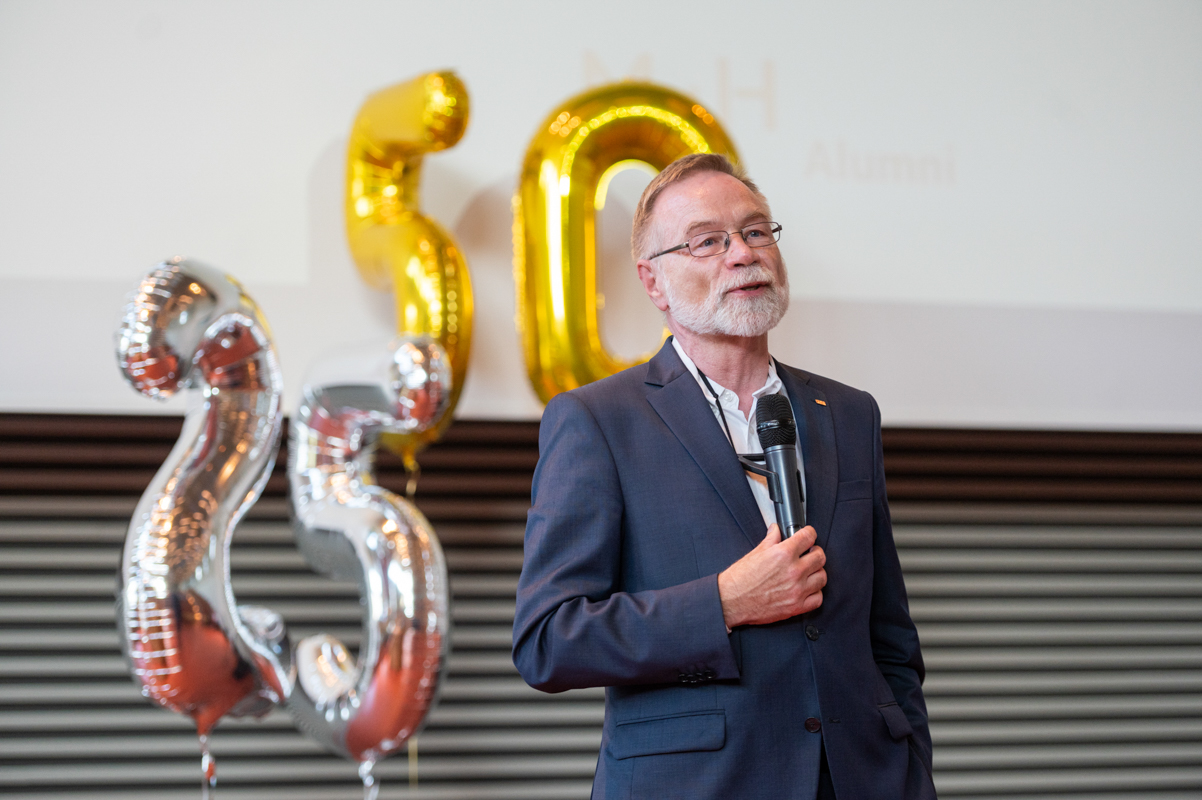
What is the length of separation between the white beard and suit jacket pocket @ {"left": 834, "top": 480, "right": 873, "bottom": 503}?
0.82ft

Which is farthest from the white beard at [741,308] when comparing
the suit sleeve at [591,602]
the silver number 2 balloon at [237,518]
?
the silver number 2 balloon at [237,518]

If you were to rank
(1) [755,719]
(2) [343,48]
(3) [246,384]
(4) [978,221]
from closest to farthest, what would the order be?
(1) [755,719] → (3) [246,384] → (2) [343,48] → (4) [978,221]

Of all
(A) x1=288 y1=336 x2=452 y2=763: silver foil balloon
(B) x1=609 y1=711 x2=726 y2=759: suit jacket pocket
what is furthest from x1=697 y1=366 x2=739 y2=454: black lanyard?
(A) x1=288 y1=336 x2=452 y2=763: silver foil balloon

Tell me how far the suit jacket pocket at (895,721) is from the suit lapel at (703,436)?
29 centimetres

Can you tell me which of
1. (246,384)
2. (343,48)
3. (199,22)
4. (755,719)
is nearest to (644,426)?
(755,719)

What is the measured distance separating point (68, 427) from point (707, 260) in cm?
228

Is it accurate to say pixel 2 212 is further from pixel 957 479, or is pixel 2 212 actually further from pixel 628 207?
pixel 957 479

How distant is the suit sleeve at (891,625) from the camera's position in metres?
1.52

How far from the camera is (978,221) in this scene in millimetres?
3270

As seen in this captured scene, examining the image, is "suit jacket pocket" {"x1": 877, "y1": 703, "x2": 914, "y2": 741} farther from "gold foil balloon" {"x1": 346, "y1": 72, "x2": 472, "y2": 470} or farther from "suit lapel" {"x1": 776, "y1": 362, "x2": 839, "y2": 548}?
"gold foil balloon" {"x1": 346, "y1": 72, "x2": 472, "y2": 470}

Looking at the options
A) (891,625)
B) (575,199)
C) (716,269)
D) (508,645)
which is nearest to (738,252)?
(716,269)

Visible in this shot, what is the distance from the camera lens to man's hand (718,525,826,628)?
1272mm

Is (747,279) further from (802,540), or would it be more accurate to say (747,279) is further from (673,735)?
(673,735)

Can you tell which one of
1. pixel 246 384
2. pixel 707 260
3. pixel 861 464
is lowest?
pixel 861 464
